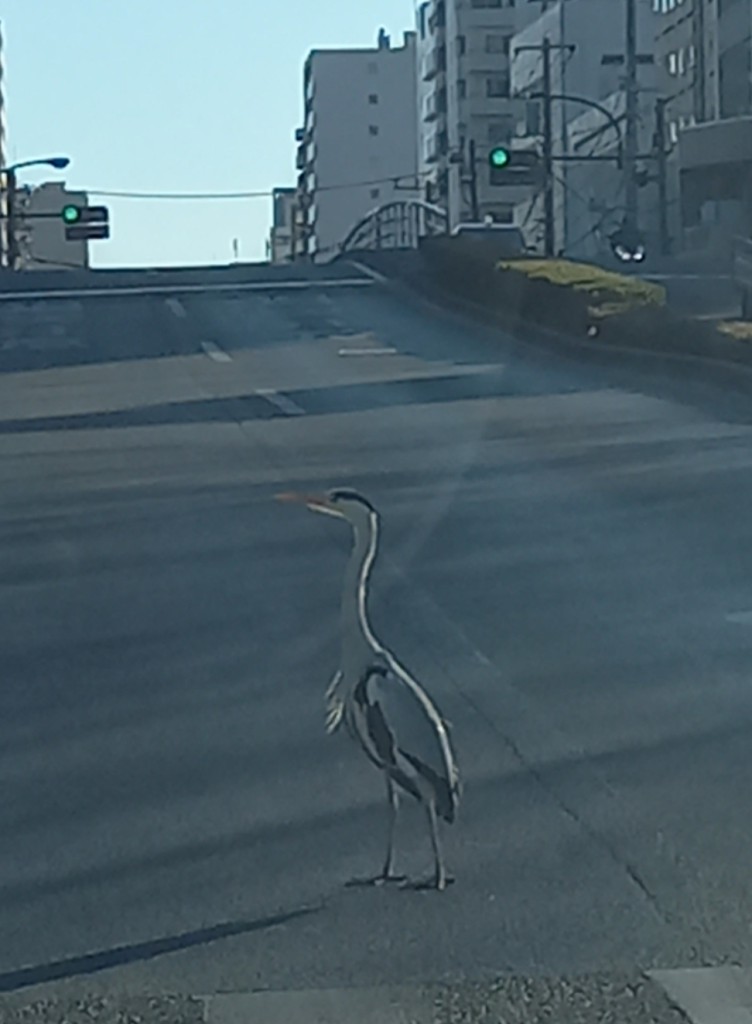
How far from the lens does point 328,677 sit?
10617 millimetres

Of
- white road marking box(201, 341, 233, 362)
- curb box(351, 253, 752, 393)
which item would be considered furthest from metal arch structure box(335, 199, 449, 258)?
white road marking box(201, 341, 233, 362)

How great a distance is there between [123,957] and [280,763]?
2454 millimetres

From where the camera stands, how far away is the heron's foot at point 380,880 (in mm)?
7164

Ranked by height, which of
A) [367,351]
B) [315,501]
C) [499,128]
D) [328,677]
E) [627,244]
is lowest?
[328,677]

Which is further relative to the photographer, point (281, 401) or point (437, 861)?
point (281, 401)

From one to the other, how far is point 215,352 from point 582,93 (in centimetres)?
7448

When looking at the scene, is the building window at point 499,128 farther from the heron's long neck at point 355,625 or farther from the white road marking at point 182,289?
the heron's long neck at point 355,625

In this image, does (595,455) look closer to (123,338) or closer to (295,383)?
(295,383)

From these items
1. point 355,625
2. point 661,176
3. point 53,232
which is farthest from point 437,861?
point 53,232

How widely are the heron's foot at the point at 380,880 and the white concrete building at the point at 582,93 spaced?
3158 inches

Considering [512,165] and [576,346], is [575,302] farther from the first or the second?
[512,165]

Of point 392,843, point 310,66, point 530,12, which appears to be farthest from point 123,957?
point 310,66

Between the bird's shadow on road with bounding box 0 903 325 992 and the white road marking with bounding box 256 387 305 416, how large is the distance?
58.3ft

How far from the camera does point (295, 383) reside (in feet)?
92.7
